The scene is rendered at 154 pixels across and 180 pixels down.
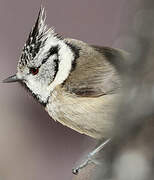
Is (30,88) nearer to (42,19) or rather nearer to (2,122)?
(42,19)

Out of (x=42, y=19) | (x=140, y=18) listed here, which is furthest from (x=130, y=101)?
(x=42, y=19)

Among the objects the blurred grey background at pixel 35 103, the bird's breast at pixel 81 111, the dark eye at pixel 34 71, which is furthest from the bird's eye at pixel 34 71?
the blurred grey background at pixel 35 103

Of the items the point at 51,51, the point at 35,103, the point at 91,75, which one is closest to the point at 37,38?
the point at 51,51

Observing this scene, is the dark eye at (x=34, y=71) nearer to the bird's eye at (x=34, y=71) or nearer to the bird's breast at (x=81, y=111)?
the bird's eye at (x=34, y=71)

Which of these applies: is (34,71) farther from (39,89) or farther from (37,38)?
(37,38)

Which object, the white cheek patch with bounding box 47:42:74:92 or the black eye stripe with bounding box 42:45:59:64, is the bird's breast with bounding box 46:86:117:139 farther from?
the black eye stripe with bounding box 42:45:59:64

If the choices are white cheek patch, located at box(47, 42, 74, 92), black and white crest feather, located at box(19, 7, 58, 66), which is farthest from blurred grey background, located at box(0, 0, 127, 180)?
black and white crest feather, located at box(19, 7, 58, 66)
